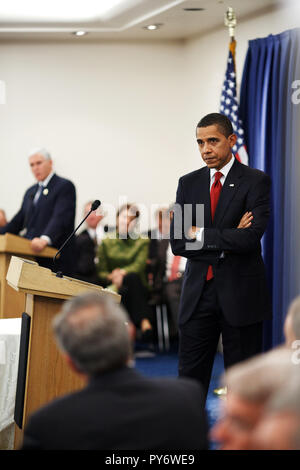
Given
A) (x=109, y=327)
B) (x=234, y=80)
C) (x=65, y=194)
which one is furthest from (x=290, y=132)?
(x=109, y=327)

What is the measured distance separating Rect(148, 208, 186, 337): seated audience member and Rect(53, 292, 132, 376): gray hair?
5.65 meters

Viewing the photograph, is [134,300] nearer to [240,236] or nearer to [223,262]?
[223,262]

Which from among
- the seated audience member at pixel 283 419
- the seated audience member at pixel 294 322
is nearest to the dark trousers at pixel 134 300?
the seated audience member at pixel 294 322

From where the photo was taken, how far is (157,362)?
6.78 m

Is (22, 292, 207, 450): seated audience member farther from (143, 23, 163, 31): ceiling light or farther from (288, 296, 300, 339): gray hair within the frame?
(143, 23, 163, 31): ceiling light

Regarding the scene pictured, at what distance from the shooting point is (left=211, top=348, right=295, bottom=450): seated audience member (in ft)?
4.78

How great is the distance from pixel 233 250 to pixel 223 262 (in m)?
0.11

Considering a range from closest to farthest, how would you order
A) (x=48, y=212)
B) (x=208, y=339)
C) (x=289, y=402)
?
Result: (x=289, y=402) < (x=208, y=339) < (x=48, y=212)

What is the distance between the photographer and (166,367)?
648 centimetres

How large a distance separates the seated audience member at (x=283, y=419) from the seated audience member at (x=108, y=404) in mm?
289

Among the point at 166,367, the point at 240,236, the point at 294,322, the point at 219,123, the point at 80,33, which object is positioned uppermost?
the point at 80,33

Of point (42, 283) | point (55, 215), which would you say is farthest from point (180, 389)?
point (55, 215)

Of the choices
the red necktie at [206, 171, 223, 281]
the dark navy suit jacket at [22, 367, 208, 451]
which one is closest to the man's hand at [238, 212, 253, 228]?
the red necktie at [206, 171, 223, 281]
